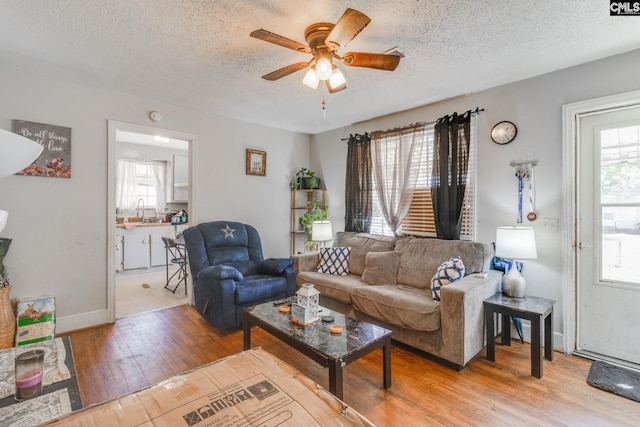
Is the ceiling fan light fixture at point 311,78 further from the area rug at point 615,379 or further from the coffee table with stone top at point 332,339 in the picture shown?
the area rug at point 615,379

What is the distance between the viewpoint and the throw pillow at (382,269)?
10.7ft

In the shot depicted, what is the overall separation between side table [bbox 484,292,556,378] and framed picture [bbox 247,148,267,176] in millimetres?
3297

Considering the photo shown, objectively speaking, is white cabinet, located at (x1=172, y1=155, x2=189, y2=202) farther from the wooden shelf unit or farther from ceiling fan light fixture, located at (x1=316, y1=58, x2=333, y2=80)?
ceiling fan light fixture, located at (x1=316, y1=58, x2=333, y2=80)

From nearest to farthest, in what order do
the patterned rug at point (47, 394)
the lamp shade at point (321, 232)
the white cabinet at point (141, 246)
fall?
the patterned rug at point (47, 394)
the lamp shade at point (321, 232)
the white cabinet at point (141, 246)

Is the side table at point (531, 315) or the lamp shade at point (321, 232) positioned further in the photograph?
the lamp shade at point (321, 232)

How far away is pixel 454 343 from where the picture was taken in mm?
2363

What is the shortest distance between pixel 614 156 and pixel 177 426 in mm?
3446

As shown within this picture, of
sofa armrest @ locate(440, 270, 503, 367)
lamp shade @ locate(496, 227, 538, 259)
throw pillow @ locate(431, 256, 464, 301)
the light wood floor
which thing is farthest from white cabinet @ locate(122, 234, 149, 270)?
lamp shade @ locate(496, 227, 538, 259)

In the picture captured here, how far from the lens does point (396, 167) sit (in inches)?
154

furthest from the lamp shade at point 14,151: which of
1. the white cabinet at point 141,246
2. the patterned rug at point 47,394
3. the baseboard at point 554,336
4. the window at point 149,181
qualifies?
the window at point 149,181

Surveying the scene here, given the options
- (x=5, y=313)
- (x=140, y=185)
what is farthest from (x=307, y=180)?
(x=140, y=185)

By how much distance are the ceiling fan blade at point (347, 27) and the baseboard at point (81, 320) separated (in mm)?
3484

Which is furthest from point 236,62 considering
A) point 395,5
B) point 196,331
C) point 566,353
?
point 566,353

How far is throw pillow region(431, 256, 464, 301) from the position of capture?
105 inches
